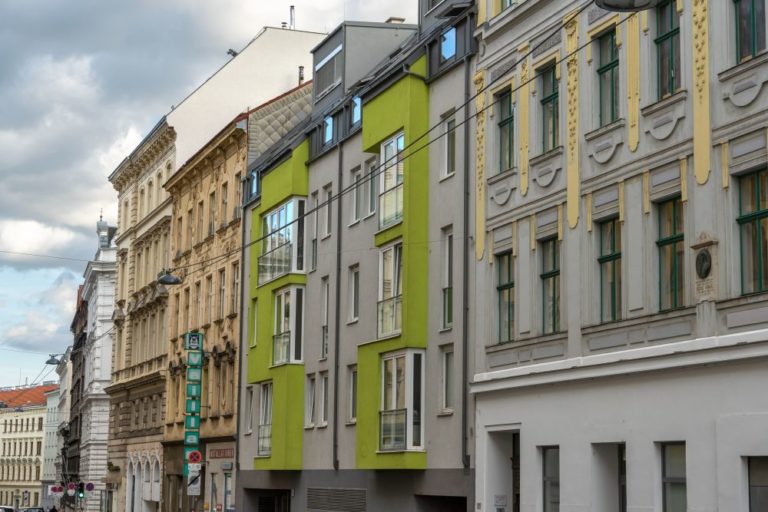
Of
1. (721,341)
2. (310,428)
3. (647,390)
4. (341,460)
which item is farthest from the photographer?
(310,428)

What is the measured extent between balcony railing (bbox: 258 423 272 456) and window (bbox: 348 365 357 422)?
5.60m

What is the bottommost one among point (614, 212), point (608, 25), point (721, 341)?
point (721, 341)

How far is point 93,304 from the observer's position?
9144cm

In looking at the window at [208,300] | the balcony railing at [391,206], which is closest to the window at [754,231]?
the balcony railing at [391,206]

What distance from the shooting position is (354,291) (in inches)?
1442

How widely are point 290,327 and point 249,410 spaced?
562cm

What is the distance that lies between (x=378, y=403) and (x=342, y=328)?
182 inches

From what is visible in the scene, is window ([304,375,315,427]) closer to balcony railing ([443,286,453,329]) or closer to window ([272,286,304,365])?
window ([272,286,304,365])

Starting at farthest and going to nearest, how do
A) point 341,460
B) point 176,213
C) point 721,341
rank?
point 176,213 → point 341,460 → point 721,341

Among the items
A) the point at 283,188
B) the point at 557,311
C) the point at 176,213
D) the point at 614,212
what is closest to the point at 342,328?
the point at 283,188

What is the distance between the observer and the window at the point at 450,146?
102ft

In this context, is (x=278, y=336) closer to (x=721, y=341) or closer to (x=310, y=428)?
(x=310, y=428)

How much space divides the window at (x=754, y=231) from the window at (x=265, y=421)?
22791mm

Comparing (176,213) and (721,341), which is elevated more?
(176,213)
